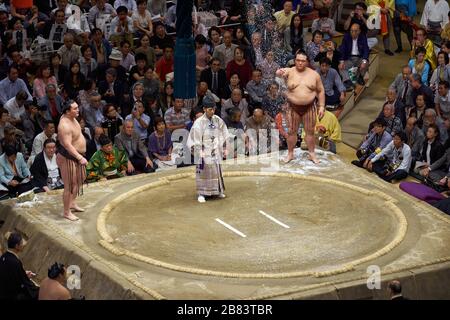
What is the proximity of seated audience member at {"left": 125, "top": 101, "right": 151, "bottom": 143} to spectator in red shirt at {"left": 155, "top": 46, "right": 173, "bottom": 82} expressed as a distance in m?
0.80

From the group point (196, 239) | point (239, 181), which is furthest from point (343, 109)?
point (196, 239)

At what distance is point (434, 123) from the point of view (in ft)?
27.5

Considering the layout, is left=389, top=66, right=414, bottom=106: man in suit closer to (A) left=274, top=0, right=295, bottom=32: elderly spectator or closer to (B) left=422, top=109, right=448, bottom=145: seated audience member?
(B) left=422, top=109, right=448, bottom=145: seated audience member

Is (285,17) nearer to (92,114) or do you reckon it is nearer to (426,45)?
(426,45)

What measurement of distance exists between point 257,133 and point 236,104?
16.2 inches

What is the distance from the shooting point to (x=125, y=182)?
7832 mm

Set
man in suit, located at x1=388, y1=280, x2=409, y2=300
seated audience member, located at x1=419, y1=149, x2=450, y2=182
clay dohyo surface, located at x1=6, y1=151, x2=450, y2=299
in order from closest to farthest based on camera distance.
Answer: man in suit, located at x1=388, y1=280, x2=409, y2=300
clay dohyo surface, located at x1=6, y1=151, x2=450, y2=299
seated audience member, located at x1=419, y1=149, x2=450, y2=182

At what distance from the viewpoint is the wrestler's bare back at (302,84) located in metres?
7.82

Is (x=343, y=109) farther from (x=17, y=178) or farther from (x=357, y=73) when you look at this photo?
(x=17, y=178)

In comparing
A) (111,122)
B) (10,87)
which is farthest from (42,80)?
(111,122)

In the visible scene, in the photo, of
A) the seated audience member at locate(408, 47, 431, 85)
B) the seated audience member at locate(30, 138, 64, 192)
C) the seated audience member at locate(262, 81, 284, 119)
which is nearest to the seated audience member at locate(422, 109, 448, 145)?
the seated audience member at locate(408, 47, 431, 85)

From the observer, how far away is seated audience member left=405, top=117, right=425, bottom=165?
8.39 metres

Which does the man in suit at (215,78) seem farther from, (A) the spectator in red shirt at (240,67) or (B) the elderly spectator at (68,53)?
(B) the elderly spectator at (68,53)

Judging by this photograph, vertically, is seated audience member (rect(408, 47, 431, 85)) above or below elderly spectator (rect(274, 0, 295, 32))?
below
